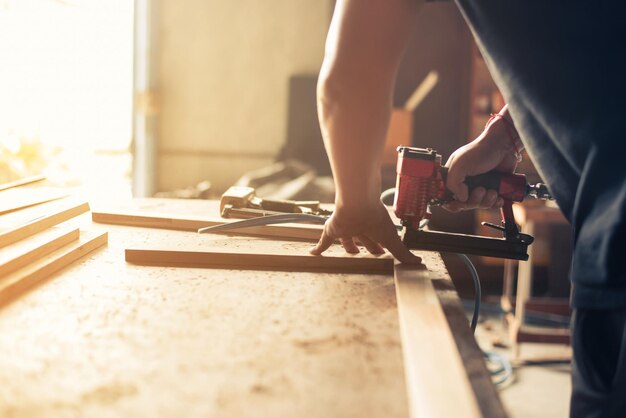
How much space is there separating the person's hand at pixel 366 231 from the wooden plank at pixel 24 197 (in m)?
0.60

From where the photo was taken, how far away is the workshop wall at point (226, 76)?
13.5 ft

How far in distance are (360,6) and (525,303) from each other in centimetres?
254

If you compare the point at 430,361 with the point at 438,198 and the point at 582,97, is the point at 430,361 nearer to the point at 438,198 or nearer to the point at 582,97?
the point at 582,97

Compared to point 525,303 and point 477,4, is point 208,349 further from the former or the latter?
point 525,303

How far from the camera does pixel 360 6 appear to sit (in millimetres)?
901

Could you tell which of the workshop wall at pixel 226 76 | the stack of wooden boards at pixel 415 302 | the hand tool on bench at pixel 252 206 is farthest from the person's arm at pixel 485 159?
the workshop wall at pixel 226 76

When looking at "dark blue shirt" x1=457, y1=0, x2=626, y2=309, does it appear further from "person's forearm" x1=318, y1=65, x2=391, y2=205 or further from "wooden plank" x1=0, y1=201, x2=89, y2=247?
"wooden plank" x1=0, y1=201, x2=89, y2=247

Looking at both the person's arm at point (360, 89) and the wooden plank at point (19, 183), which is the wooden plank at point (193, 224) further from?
the person's arm at point (360, 89)

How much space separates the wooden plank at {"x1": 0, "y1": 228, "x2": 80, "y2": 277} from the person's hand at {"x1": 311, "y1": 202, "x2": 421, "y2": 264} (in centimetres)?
46

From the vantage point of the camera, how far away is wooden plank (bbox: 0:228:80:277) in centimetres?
92

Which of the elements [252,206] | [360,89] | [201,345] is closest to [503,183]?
[360,89]

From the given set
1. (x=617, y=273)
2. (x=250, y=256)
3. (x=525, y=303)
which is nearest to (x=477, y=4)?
(x=617, y=273)

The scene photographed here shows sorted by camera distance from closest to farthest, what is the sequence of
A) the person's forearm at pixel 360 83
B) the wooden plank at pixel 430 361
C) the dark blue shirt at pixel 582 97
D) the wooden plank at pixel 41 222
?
the wooden plank at pixel 430 361
the dark blue shirt at pixel 582 97
the person's forearm at pixel 360 83
the wooden plank at pixel 41 222

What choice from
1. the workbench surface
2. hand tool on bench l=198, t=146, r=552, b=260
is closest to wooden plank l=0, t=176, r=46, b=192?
the workbench surface
